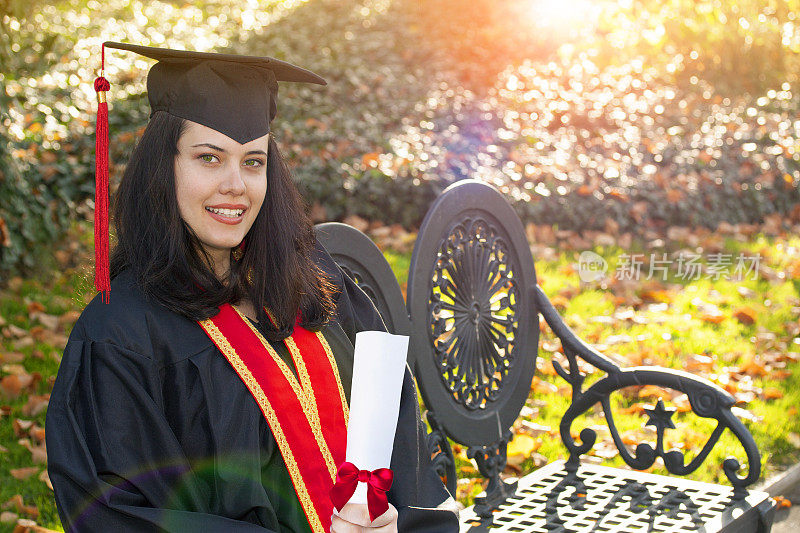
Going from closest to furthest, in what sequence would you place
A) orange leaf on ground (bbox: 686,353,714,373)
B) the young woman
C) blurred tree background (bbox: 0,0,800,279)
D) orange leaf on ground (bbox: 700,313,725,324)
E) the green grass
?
the young woman → the green grass → orange leaf on ground (bbox: 686,353,714,373) → orange leaf on ground (bbox: 700,313,725,324) → blurred tree background (bbox: 0,0,800,279)

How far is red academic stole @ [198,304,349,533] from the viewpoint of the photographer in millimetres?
2018

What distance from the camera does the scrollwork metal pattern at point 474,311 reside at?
10.2 feet

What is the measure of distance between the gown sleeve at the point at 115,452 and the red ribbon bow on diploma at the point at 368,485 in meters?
0.22

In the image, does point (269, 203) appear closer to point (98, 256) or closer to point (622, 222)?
point (98, 256)

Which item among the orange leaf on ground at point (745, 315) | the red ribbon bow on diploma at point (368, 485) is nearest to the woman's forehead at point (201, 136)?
the red ribbon bow on diploma at point (368, 485)

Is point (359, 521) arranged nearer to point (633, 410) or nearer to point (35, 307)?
point (633, 410)

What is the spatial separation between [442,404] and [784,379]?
2804 millimetres

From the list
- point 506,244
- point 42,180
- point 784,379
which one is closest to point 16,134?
Result: point 42,180

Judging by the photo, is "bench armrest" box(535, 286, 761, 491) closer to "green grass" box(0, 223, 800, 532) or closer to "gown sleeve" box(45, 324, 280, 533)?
"green grass" box(0, 223, 800, 532)

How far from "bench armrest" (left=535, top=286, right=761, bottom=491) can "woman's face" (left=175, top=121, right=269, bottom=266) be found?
157 cm

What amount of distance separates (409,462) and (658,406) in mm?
1361

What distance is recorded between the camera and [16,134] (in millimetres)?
5648

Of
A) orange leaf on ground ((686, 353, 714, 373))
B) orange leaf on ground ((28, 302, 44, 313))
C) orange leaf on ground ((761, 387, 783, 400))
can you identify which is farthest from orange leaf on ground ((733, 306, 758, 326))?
orange leaf on ground ((28, 302, 44, 313))

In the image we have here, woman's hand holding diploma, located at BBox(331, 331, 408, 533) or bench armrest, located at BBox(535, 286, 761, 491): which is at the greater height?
woman's hand holding diploma, located at BBox(331, 331, 408, 533)
